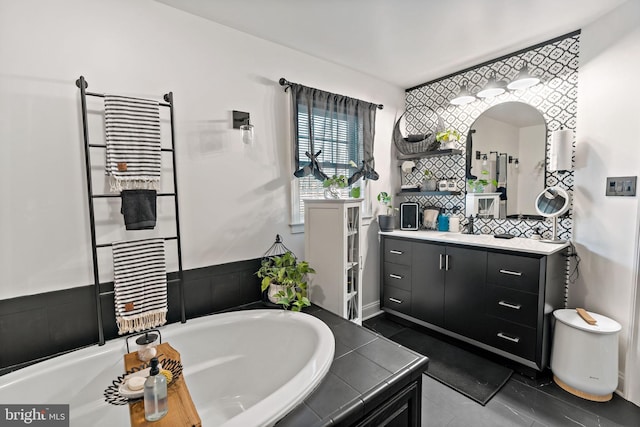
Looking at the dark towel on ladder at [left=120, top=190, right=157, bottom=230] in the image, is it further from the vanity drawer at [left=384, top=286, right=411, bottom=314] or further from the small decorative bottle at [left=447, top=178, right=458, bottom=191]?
the small decorative bottle at [left=447, top=178, right=458, bottom=191]

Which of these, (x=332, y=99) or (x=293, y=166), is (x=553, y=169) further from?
(x=293, y=166)

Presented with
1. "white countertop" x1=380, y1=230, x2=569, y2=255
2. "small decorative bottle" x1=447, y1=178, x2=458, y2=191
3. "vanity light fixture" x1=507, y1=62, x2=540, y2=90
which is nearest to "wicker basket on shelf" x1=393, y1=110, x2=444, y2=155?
"small decorative bottle" x1=447, y1=178, x2=458, y2=191

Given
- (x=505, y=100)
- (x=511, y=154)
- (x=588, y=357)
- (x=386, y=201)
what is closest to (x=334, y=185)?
(x=386, y=201)

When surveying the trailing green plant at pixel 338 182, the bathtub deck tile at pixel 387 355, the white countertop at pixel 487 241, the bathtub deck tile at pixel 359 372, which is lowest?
the bathtub deck tile at pixel 359 372

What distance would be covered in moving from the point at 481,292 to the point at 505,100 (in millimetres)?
1778

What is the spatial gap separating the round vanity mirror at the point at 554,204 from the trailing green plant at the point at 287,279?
1.95 metres

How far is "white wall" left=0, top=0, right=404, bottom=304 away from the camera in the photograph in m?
1.49

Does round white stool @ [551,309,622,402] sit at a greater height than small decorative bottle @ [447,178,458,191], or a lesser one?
lesser

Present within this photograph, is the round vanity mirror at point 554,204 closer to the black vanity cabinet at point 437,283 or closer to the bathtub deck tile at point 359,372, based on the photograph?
the black vanity cabinet at point 437,283

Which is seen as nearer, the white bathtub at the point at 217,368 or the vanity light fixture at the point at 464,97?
the white bathtub at the point at 217,368

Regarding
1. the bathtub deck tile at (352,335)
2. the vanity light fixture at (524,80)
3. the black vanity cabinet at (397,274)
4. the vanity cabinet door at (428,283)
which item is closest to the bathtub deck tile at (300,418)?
the bathtub deck tile at (352,335)

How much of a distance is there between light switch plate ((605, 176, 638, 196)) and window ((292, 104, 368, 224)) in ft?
6.38

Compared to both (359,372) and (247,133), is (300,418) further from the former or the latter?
(247,133)

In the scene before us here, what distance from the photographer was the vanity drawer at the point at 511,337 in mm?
2117
